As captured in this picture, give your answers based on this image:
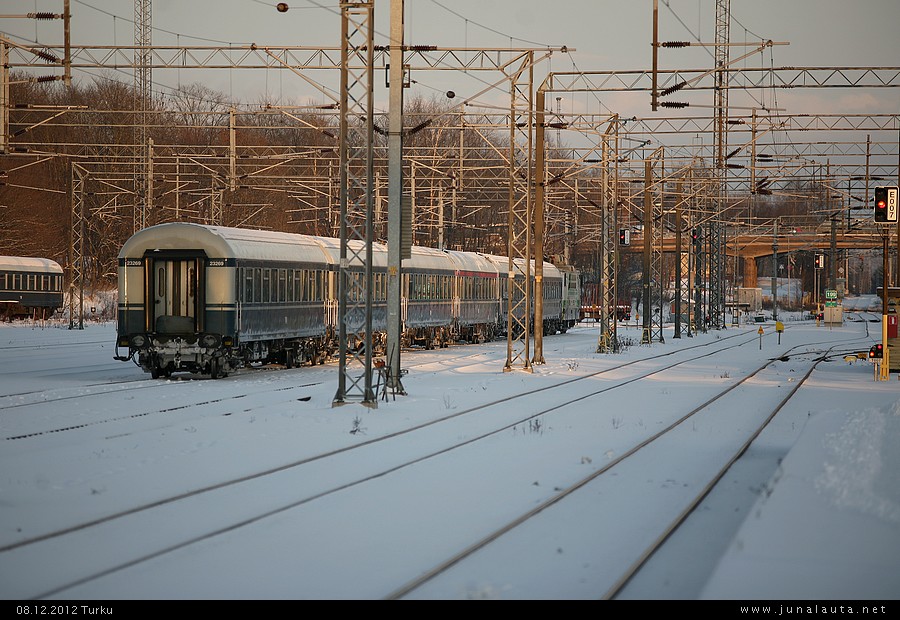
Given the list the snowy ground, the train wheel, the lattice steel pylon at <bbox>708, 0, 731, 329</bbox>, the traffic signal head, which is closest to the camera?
the snowy ground

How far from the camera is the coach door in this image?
88.5ft

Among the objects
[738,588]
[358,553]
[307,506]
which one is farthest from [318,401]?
[738,588]

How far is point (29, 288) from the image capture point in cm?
6109

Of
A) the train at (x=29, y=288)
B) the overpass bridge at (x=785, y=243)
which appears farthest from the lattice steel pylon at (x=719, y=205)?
the train at (x=29, y=288)

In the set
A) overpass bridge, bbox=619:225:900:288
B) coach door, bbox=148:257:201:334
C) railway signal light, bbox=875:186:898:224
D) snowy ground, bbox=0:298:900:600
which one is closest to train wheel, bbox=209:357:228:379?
snowy ground, bbox=0:298:900:600

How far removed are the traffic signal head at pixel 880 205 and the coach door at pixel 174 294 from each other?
1760cm

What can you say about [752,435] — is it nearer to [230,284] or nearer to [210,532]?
[210,532]

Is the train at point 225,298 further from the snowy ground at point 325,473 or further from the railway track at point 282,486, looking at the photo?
the railway track at point 282,486

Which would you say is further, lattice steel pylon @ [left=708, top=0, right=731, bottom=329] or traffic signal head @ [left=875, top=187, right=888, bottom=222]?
lattice steel pylon @ [left=708, top=0, right=731, bottom=329]

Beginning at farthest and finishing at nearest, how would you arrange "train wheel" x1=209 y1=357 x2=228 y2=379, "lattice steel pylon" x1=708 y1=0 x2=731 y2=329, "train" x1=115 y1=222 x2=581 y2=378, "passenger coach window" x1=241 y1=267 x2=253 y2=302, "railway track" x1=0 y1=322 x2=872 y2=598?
"lattice steel pylon" x1=708 y1=0 x2=731 y2=329
"passenger coach window" x1=241 y1=267 x2=253 y2=302
"train wheel" x1=209 y1=357 x2=228 y2=379
"train" x1=115 y1=222 x2=581 y2=378
"railway track" x1=0 y1=322 x2=872 y2=598

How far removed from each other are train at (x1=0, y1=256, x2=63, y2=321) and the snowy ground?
3024 cm

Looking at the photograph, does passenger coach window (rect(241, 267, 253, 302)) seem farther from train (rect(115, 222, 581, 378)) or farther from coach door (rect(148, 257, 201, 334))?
coach door (rect(148, 257, 201, 334))

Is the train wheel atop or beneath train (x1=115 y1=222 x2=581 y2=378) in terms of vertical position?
beneath

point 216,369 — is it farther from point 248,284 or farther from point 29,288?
point 29,288
